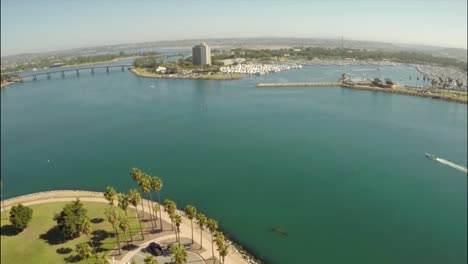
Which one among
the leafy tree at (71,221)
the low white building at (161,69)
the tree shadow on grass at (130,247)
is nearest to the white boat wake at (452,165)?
the tree shadow on grass at (130,247)

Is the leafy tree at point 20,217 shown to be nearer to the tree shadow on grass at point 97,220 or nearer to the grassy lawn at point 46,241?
the grassy lawn at point 46,241

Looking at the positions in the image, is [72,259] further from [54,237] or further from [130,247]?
[130,247]

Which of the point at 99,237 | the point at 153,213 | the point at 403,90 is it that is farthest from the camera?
the point at 403,90

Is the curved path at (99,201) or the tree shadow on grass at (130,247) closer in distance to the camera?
the curved path at (99,201)

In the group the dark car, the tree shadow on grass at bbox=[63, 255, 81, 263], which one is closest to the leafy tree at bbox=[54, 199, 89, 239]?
the tree shadow on grass at bbox=[63, 255, 81, 263]

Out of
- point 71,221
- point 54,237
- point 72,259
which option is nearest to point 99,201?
point 54,237

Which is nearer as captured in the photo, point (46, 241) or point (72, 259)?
point (72, 259)

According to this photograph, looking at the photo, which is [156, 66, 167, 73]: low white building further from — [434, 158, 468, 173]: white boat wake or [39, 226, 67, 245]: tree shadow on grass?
[39, 226, 67, 245]: tree shadow on grass
